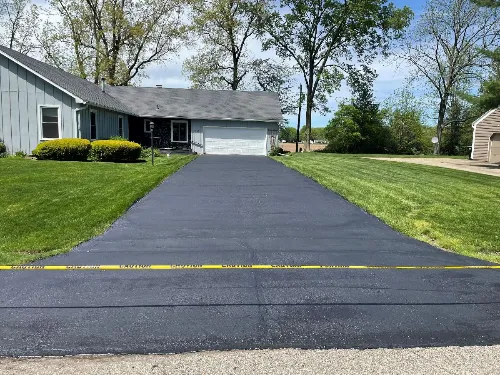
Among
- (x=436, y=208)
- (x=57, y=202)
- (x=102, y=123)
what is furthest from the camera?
(x=102, y=123)

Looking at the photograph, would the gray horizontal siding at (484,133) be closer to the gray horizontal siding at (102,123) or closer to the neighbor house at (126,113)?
the neighbor house at (126,113)

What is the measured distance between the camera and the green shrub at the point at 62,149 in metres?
17.2

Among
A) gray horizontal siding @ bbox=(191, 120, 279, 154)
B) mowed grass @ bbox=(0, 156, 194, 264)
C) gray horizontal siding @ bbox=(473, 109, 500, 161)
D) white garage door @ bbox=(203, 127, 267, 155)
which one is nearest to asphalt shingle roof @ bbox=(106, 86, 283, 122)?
gray horizontal siding @ bbox=(191, 120, 279, 154)

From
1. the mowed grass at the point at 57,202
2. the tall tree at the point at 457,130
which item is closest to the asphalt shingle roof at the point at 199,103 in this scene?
the mowed grass at the point at 57,202

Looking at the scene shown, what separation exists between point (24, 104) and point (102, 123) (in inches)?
160

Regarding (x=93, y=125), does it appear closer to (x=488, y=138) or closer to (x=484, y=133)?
(x=488, y=138)

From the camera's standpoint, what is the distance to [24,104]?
18938 millimetres

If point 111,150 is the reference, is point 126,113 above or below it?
above

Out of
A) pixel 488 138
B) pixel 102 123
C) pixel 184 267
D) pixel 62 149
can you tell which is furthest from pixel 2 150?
pixel 488 138

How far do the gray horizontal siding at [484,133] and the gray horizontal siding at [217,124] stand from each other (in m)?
15.0

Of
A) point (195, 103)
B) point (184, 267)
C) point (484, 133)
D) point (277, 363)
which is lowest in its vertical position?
point (277, 363)

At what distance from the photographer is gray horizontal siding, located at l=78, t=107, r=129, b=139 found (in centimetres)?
1936

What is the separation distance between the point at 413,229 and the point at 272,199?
337 cm

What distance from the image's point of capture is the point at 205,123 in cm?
2905
